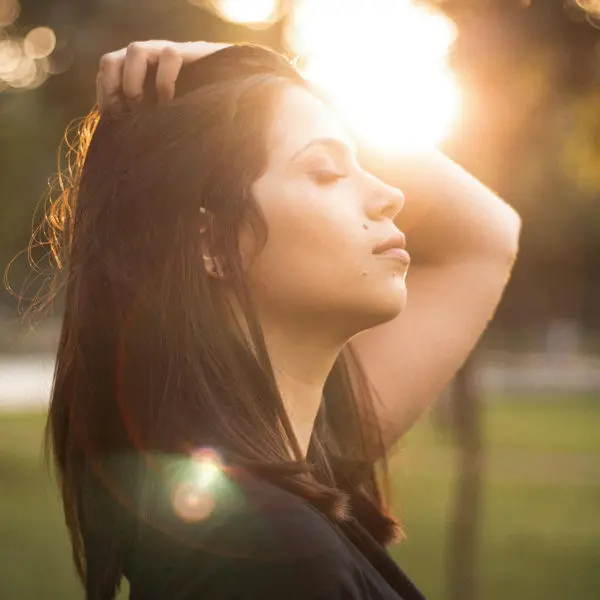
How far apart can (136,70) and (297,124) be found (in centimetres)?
36

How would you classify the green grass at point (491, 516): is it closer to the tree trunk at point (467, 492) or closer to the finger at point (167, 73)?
the tree trunk at point (467, 492)

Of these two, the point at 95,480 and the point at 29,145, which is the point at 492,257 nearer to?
the point at 95,480

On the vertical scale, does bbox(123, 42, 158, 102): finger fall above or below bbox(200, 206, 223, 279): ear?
above

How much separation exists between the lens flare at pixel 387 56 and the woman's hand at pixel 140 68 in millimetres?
677

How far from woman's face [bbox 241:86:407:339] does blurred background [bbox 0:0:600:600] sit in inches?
16.4

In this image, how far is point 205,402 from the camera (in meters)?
2.07

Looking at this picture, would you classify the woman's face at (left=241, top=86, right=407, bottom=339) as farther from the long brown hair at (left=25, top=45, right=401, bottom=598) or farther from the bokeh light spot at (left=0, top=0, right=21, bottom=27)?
the bokeh light spot at (left=0, top=0, right=21, bottom=27)

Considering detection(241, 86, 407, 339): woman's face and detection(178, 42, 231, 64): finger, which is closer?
detection(241, 86, 407, 339): woman's face

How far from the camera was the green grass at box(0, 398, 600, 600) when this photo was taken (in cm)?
788

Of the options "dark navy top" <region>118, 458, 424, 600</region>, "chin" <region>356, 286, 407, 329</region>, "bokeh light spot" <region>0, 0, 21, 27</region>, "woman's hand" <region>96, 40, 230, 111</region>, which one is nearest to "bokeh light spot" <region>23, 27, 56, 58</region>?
"bokeh light spot" <region>0, 0, 21, 27</region>

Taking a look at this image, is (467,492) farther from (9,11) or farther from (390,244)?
(390,244)

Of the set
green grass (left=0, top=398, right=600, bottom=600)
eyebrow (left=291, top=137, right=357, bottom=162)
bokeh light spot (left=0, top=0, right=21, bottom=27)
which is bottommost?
green grass (left=0, top=398, right=600, bottom=600)

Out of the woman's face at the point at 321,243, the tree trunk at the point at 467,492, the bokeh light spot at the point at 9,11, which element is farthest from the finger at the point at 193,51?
the tree trunk at the point at 467,492

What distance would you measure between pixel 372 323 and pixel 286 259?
0.73 feet
